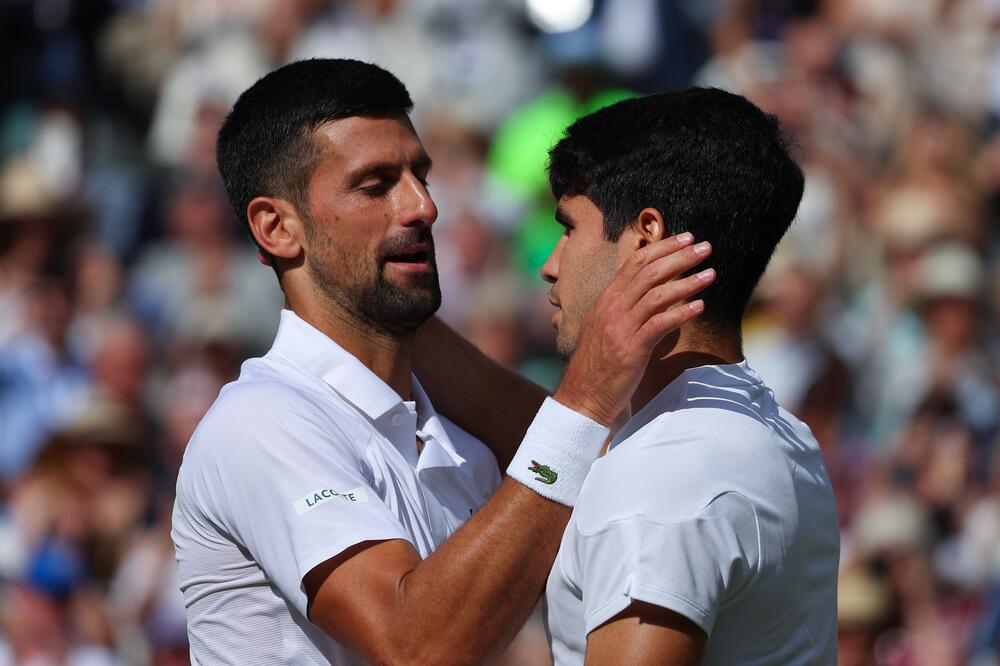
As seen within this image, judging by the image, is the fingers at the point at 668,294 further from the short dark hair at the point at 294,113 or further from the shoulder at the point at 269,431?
the short dark hair at the point at 294,113

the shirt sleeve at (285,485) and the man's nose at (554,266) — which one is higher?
the man's nose at (554,266)

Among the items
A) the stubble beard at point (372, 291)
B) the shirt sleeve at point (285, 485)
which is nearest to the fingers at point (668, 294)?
the shirt sleeve at point (285, 485)

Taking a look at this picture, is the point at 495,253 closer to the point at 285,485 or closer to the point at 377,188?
the point at 377,188

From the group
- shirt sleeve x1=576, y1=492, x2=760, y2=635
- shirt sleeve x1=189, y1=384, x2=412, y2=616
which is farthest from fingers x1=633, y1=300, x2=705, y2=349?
shirt sleeve x1=189, y1=384, x2=412, y2=616

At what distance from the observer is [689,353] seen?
A: 94.0 inches

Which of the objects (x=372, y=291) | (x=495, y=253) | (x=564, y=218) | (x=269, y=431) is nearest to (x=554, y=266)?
(x=564, y=218)

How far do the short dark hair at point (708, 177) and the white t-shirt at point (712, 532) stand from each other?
20 centimetres

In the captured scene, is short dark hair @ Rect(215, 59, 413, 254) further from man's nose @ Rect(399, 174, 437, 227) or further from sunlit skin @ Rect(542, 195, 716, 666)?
sunlit skin @ Rect(542, 195, 716, 666)

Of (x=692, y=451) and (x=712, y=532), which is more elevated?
(x=692, y=451)

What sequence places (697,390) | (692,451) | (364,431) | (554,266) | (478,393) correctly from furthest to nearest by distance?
(478,393)
(364,431)
(554,266)
(697,390)
(692,451)

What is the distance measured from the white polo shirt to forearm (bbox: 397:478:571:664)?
16cm

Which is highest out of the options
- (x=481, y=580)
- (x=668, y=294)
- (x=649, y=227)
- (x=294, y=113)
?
(x=294, y=113)

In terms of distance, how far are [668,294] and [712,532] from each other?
1.20 ft

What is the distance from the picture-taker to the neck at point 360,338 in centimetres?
295
